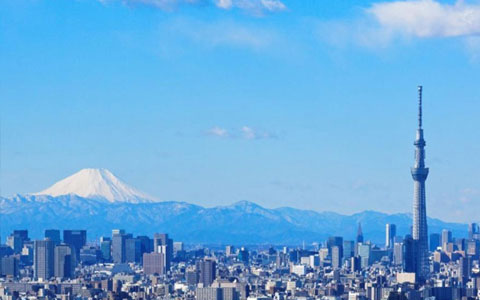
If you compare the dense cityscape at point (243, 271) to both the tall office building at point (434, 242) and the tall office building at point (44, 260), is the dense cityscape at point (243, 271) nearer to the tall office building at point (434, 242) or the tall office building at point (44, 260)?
the tall office building at point (44, 260)

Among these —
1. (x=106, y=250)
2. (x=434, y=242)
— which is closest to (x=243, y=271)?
(x=106, y=250)

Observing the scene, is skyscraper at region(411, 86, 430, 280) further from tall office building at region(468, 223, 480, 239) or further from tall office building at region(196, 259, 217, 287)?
tall office building at region(468, 223, 480, 239)

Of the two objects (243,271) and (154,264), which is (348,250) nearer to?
(154,264)

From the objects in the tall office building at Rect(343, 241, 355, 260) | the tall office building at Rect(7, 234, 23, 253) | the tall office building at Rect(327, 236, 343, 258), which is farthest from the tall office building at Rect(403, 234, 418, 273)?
the tall office building at Rect(7, 234, 23, 253)

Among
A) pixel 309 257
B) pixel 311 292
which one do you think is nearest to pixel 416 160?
pixel 309 257

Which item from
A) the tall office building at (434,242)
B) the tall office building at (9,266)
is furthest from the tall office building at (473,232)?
the tall office building at (9,266)

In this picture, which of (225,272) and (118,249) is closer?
(225,272)

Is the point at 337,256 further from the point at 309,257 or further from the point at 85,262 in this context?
the point at 85,262
